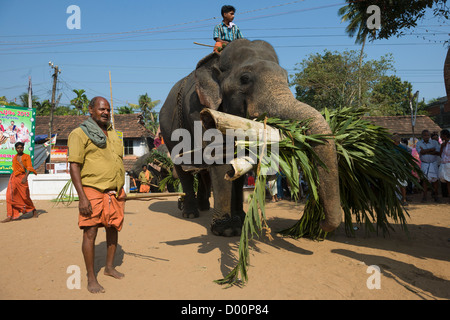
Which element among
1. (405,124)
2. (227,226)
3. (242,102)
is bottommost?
(227,226)

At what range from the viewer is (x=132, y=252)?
4.39 meters

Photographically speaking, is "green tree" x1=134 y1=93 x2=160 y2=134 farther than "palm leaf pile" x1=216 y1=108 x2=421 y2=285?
Yes

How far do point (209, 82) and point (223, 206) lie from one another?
75.1 inches

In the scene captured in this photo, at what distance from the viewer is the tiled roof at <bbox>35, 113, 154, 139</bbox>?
28578 millimetres

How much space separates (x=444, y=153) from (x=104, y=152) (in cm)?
859

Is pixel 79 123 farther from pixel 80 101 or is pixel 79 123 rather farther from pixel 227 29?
pixel 227 29

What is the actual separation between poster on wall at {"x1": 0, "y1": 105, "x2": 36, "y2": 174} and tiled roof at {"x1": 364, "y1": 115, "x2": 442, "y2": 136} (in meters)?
21.9

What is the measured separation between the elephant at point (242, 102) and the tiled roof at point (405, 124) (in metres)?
21.7

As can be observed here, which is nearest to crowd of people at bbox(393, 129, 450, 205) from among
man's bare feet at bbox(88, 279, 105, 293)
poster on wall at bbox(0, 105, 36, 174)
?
man's bare feet at bbox(88, 279, 105, 293)

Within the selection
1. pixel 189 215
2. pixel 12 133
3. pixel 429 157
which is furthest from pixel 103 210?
pixel 12 133

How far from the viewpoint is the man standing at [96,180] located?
124 inches

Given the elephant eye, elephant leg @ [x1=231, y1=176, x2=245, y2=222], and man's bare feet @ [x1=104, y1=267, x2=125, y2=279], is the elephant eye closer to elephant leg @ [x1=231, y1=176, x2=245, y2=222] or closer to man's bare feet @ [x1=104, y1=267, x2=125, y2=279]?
elephant leg @ [x1=231, y1=176, x2=245, y2=222]

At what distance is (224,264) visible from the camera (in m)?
3.81

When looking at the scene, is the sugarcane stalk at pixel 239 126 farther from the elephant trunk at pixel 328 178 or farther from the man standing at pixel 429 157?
the man standing at pixel 429 157
